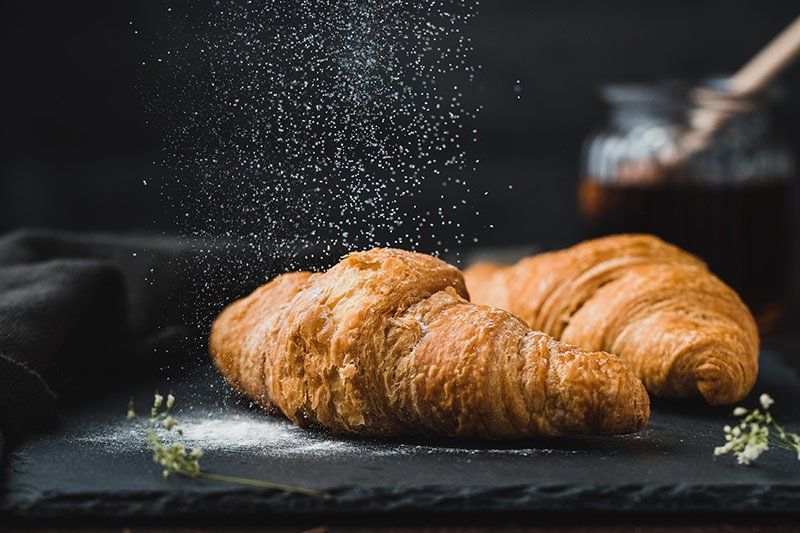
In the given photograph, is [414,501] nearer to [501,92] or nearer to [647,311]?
[647,311]

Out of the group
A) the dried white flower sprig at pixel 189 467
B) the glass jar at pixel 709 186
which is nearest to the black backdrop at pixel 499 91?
the glass jar at pixel 709 186

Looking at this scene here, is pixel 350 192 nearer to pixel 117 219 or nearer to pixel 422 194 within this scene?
pixel 422 194

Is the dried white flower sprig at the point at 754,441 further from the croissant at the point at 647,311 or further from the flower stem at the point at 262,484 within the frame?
the flower stem at the point at 262,484

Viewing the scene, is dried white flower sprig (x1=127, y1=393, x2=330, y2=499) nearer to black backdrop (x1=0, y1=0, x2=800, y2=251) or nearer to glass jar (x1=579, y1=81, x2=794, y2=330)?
glass jar (x1=579, y1=81, x2=794, y2=330)

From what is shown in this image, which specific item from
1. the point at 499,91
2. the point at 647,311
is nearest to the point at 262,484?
the point at 647,311

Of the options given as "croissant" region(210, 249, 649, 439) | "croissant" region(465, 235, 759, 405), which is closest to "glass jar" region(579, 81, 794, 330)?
"croissant" region(465, 235, 759, 405)

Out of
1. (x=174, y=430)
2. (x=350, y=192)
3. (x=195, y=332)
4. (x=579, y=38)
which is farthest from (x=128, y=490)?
(x=579, y=38)
